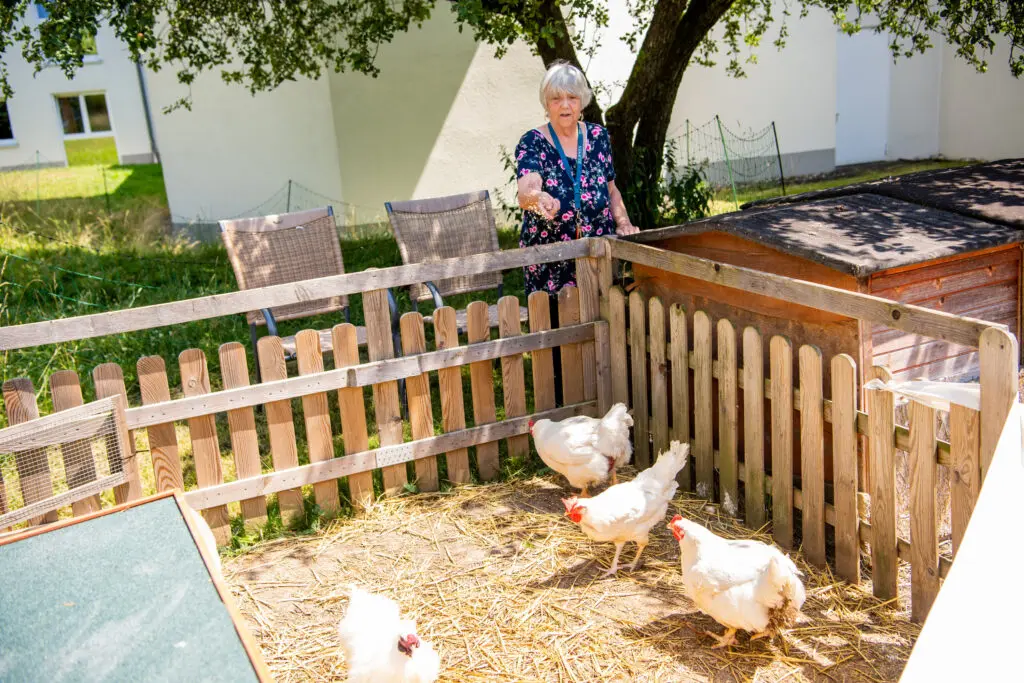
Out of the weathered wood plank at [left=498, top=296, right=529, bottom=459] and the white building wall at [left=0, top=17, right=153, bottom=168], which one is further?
the white building wall at [left=0, top=17, right=153, bottom=168]

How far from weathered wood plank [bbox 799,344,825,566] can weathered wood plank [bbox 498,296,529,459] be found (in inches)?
65.8

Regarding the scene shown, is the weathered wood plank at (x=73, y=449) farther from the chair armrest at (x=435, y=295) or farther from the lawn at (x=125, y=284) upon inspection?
the chair armrest at (x=435, y=295)

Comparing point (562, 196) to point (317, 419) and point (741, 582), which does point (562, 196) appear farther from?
point (741, 582)

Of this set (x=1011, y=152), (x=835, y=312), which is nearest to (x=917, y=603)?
(x=835, y=312)

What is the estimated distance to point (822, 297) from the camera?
350 cm

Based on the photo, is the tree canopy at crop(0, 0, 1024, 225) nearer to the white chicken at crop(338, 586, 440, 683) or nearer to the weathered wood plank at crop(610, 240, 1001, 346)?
the weathered wood plank at crop(610, 240, 1001, 346)

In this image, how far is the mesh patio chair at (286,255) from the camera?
5.82 meters

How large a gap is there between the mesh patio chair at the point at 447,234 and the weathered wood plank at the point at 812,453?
2.83 metres

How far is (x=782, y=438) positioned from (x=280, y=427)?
2.41 m

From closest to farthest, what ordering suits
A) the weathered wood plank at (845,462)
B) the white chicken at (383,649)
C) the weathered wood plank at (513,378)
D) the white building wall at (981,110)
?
the white chicken at (383,649) < the weathered wood plank at (845,462) < the weathered wood plank at (513,378) < the white building wall at (981,110)

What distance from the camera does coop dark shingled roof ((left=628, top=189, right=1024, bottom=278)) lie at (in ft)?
11.6

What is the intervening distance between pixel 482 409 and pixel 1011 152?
572 inches

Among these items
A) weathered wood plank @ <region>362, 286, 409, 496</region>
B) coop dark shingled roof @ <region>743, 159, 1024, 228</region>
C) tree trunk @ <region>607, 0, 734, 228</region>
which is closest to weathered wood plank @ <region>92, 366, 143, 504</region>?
weathered wood plank @ <region>362, 286, 409, 496</region>

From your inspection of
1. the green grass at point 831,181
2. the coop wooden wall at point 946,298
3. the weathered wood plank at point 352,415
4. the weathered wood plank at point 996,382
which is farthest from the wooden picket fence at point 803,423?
the green grass at point 831,181
